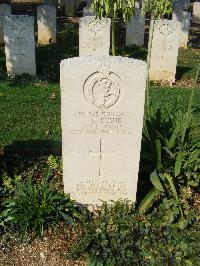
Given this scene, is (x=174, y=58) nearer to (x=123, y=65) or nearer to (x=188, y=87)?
(x=188, y=87)

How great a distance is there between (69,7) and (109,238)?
46.8 ft

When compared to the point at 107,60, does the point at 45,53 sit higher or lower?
lower

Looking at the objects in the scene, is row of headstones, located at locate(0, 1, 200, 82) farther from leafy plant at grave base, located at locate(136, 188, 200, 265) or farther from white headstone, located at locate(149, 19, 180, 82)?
leafy plant at grave base, located at locate(136, 188, 200, 265)

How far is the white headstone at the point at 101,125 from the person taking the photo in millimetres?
4086

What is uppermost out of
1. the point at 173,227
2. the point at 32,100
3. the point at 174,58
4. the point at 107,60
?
the point at 107,60

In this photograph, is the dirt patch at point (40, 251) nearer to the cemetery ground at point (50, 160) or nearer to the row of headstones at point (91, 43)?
the cemetery ground at point (50, 160)

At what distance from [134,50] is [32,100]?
5.53 metres

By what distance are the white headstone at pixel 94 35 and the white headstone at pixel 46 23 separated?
2907 millimetres

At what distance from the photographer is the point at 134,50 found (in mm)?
Answer: 12867

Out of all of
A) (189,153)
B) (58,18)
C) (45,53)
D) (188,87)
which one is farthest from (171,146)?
(58,18)

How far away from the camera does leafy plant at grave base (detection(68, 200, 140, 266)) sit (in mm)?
4184

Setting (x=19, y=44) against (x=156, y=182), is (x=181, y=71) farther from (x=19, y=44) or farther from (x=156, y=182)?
(x=156, y=182)

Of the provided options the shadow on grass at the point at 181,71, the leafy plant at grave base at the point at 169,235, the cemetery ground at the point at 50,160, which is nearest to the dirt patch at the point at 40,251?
the cemetery ground at the point at 50,160

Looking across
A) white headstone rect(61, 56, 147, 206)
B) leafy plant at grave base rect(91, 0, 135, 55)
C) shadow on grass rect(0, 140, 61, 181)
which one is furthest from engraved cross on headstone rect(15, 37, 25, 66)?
white headstone rect(61, 56, 147, 206)
